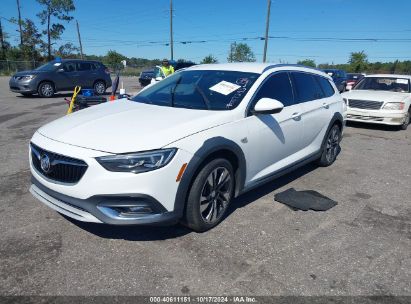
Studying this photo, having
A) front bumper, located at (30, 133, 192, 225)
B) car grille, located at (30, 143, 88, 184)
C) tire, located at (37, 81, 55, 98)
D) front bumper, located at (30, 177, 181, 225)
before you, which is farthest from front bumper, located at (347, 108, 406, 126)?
tire, located at (37, 81, 55, 98)

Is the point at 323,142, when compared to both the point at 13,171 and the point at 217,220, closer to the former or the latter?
the point at 217,220

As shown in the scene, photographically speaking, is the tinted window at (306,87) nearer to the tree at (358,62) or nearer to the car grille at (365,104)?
the car grille at (365,104)

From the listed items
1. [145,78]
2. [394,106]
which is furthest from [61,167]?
[145,78]

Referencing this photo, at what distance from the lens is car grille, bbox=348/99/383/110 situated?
31.5ft

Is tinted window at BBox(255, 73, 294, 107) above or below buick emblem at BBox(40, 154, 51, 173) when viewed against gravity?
above

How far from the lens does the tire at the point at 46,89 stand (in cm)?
1503

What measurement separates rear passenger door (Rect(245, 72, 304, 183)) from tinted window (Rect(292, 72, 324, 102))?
216 mm

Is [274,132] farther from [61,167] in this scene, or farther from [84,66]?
[84,66]

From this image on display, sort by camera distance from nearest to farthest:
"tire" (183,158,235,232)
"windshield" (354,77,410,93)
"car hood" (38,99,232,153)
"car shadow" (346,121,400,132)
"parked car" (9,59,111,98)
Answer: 1. "car hood" (38,99,232,153)
2. "tire" (183,158,235,232)
3. "car shadow" (346,121,400,132)
4. "windshield" (354,77,410,93)
5. "parked car" (9,59,111,98)

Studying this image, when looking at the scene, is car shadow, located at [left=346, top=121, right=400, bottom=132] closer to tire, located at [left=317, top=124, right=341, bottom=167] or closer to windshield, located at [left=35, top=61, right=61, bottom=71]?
tire, located at [left=317, top=124, right=341, bottom=167]

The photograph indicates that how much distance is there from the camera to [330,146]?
19.5ft

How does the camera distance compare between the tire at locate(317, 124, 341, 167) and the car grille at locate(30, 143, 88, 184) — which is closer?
the car grille at locate(30, 143, 88, 184)

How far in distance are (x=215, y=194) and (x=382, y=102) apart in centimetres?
784

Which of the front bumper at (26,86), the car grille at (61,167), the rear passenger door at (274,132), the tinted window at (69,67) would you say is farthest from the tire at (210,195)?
the tinted window at (69,67)
